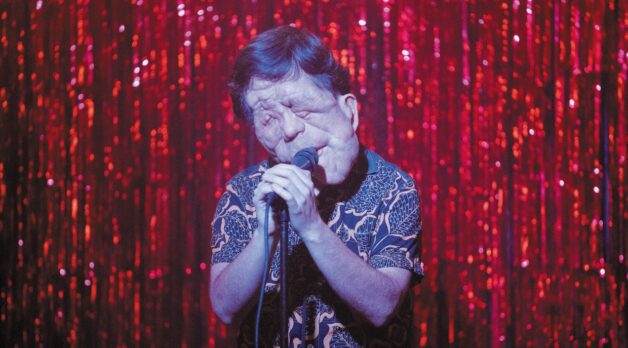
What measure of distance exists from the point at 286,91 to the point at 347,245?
1.33 feet

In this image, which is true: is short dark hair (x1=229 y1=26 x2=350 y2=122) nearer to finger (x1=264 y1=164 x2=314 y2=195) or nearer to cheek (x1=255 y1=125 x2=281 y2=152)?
cheek (x1=255 y1=125 x2=281 y2=152)

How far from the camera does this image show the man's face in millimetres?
1579

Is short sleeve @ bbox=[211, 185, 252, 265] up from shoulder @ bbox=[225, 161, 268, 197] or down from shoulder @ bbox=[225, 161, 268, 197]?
down

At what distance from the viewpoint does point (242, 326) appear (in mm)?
1647

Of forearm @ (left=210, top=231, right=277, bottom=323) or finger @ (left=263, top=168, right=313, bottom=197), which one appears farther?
forearm @ (left=210, top=231, right=277, bottom=323)

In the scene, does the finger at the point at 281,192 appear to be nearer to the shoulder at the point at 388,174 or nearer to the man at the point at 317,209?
Result: the man at the point at 317,209

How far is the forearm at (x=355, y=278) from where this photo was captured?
1.36 m

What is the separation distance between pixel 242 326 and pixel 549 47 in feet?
6.53

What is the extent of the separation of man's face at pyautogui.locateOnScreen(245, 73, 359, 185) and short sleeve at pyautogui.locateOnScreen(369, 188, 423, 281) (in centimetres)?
15

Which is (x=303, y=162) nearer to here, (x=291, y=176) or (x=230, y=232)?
(x=291, y=176)

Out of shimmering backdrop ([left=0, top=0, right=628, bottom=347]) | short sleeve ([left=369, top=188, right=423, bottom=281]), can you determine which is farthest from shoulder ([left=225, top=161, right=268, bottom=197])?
shimmering backdrop ([left=0, top=0, right=628, bottom=347])

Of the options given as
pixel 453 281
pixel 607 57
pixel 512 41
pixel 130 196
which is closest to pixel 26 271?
pixel 130 196

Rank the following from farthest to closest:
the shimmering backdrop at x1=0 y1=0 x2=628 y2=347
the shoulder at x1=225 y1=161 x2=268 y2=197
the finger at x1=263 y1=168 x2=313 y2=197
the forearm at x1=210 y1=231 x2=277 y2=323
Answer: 1. the shimmering backdrop at x1=0 y1=0 x2=628 y2=347
2. the shoulder at x1=225 y1=161 x2=268 y2=197
3. the forearm at x1=210 y1=231 x2=277 y2=323
4. the finger at x1=263 y1=168 x2=313 y2=197

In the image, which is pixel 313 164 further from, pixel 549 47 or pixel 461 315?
pixel 549 47
